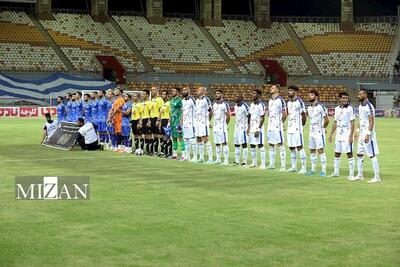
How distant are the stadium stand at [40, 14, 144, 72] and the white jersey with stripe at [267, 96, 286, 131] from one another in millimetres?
49836

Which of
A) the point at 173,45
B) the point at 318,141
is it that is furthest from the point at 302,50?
the point at 318,141

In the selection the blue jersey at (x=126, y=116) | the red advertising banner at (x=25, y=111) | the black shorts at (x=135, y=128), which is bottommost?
the black shorts at (x=135, y=128)

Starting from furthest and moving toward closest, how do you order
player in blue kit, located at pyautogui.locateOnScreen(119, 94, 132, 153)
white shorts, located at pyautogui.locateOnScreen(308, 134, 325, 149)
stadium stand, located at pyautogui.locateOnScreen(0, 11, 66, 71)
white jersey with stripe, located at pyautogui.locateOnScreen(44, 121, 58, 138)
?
stadium stand, located at pyautogui.locateOnScreen(0, 11, 66, 71) → white jersey with stripe, located at pyautogui.locateOnScreen(44, 121, 58, 138) → player in blue kit, located at pyautogui.locateOnScreen(119, 94, 132, 153) → white shorts, located at pyautogui.locateOnScreen(308, 134, 325, 149)

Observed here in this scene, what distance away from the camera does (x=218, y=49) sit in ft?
257

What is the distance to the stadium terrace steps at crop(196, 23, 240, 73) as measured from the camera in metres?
76.6

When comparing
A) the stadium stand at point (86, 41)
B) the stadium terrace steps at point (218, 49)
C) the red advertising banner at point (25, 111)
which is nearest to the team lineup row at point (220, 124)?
the red advertising banner at point (25, 111)

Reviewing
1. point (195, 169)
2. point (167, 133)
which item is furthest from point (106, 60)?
point (195, 169)

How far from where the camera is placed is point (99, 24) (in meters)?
75.9

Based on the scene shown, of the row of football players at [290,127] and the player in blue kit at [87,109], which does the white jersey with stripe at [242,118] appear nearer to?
the row of football players at [290,127]

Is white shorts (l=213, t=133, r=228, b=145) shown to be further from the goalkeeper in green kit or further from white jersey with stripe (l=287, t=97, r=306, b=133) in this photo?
white jersey with stripe (l=287, t=97, r=306, b=133)

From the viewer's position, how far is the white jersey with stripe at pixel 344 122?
63.6 ft

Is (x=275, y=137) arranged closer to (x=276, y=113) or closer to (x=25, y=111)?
(x=276, y=113)

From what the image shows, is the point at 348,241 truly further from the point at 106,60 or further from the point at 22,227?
the point at 106,60

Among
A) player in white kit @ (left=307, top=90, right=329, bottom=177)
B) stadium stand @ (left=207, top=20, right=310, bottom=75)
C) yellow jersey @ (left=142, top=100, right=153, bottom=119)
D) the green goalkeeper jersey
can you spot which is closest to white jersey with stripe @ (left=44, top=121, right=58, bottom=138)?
yellow jersey @ (left=142, top=100, right=153, bottom=119)
